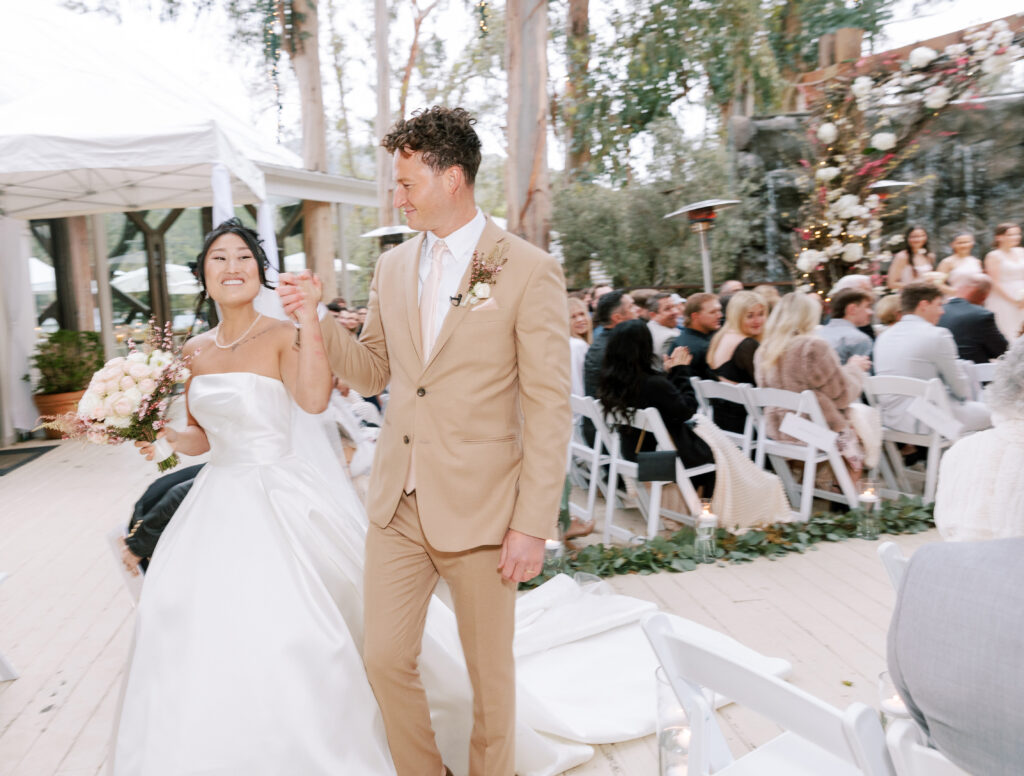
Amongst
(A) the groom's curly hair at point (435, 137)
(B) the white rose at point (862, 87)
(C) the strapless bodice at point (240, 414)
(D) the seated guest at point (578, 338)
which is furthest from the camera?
(B) the white rose at point (862, 87)

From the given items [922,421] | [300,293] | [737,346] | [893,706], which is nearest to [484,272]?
[300,293]

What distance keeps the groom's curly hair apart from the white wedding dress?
0.99 metres

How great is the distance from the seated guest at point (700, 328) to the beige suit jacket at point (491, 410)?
13.6 ft

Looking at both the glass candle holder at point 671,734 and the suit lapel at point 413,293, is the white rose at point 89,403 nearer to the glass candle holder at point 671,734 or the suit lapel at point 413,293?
the suit lapel at point 413,293

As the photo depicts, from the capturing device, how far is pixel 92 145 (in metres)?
6.69

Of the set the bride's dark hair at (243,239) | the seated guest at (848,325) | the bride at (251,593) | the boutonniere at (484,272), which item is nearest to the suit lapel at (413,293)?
the boutonniere at (484,272)

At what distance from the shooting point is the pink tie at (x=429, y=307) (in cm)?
229

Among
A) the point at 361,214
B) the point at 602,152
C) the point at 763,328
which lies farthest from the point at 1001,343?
the point at 361,214

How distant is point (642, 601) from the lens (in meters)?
4.07

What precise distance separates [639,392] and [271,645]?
315cm

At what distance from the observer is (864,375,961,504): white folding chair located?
538 cm

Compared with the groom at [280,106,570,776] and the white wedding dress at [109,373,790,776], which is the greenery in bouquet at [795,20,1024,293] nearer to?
the white wedding dress at [109,373,790,776]

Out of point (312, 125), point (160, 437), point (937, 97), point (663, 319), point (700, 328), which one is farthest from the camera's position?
point (312, 125)

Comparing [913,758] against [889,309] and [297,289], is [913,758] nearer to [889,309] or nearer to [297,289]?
[297,289]
